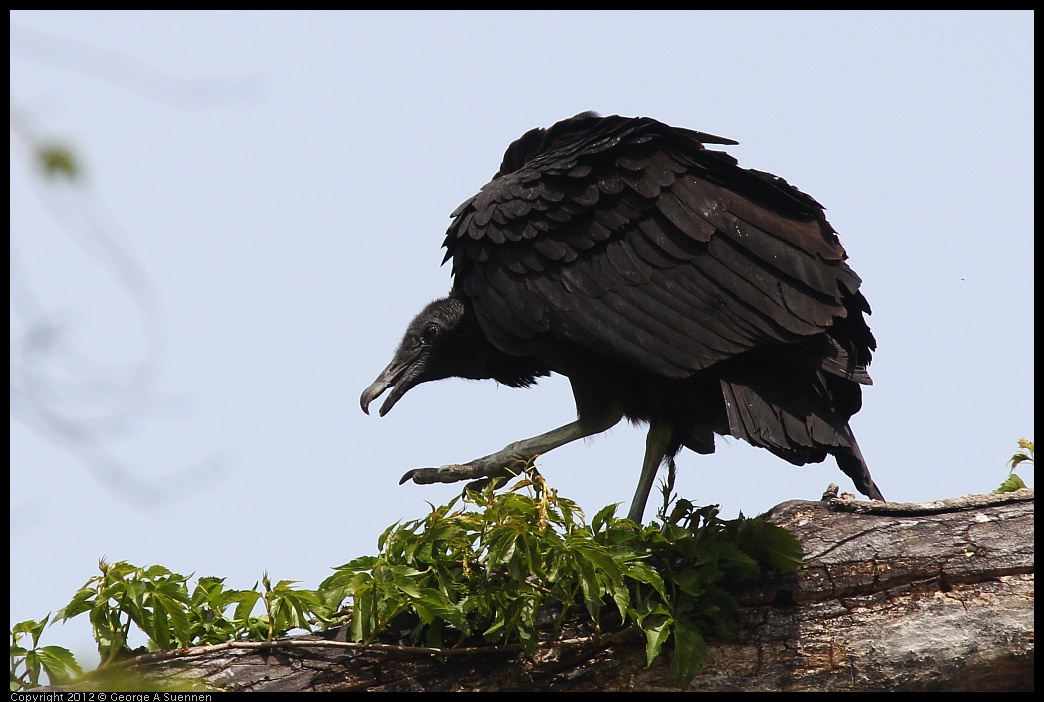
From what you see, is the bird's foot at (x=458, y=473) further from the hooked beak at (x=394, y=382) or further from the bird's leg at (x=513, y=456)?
the hooked beak at (x=394, y=382)

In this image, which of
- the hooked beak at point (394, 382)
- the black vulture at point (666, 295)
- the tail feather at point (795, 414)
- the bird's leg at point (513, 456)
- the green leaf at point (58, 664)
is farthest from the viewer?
the hooked beak at point (394, 382)

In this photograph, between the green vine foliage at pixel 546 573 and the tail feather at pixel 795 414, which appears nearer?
the green vine foliage at pixel 546 573

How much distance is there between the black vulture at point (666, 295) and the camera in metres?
3.93

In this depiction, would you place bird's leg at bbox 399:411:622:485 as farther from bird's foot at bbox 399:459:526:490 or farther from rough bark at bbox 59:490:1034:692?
rough bark at bbox 59:490:1034:692

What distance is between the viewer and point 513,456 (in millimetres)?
4441

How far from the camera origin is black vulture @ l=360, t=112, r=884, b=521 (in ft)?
12.9

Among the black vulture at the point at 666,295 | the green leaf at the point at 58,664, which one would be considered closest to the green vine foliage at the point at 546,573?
the black vulture at the point at 666,295

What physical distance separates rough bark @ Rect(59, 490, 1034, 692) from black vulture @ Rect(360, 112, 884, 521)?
477 mm

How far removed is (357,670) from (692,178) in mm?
2128

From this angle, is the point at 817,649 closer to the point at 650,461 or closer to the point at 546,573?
the point at 546,573

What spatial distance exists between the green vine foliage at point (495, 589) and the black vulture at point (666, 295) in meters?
0.50

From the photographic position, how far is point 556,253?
13.9 feet

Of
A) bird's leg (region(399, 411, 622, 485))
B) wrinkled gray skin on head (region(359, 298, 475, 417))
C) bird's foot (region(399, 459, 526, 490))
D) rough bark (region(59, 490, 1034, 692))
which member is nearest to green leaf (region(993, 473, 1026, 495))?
rough bark (region(59, 490, 1034, 692))
